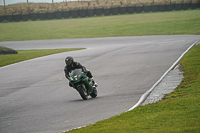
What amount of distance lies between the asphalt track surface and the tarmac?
43cm

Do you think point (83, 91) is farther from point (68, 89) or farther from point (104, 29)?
point (104, 29)

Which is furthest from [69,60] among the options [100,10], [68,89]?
[100,10]

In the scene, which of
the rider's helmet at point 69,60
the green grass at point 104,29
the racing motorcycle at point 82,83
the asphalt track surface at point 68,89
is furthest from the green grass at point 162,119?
the green grass at point 104,29

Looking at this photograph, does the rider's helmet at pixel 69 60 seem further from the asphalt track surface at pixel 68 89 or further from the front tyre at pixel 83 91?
the asphalt track surface at pixel 68 89

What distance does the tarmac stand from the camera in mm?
10441

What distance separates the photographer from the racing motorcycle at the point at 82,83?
446 inches

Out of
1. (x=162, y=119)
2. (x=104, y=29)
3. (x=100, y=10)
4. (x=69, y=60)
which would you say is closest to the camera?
(x=162, y=119)

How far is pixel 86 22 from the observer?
5441cm

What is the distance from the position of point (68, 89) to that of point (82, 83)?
91.9 inches

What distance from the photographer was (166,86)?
12.1 meters

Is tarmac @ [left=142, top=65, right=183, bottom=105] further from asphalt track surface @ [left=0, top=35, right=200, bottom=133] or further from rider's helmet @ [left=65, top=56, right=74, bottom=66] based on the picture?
rider's helmet @ [left=65, top=56, right=74, bottom=66]

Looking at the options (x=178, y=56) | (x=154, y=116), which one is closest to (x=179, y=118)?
(x=154, y=116)

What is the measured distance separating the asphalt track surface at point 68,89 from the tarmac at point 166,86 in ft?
1.41

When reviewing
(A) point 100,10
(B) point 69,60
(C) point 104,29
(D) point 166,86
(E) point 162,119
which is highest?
(B) point 69,60
